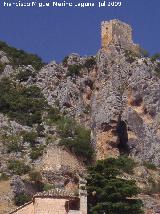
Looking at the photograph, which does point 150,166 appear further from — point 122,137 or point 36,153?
point 36,153

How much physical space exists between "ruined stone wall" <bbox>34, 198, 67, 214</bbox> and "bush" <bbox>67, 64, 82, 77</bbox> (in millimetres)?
35045

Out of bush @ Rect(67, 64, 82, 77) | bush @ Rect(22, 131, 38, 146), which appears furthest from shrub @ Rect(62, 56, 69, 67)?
bush @ Rect(22, 131, 38, 146)

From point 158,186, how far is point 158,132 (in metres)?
9.24

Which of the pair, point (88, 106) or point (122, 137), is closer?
point (122, 137)

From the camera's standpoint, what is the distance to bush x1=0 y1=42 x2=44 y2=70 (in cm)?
8300

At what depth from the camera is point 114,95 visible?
7225 centimetres

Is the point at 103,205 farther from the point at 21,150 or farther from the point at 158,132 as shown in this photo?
the point at 158,132

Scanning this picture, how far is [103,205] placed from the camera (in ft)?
148

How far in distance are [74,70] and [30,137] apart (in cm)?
1134

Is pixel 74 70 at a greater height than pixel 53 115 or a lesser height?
greater

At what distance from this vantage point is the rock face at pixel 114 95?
231ft

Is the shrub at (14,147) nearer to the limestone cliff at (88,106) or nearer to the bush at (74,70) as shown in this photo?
the limestone cliff at (88,106)

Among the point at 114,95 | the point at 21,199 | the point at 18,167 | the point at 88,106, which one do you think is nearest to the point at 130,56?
the point at 88,106

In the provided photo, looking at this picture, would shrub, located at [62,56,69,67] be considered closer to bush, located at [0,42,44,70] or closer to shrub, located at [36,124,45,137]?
bush, located at [0,42,44,70]
